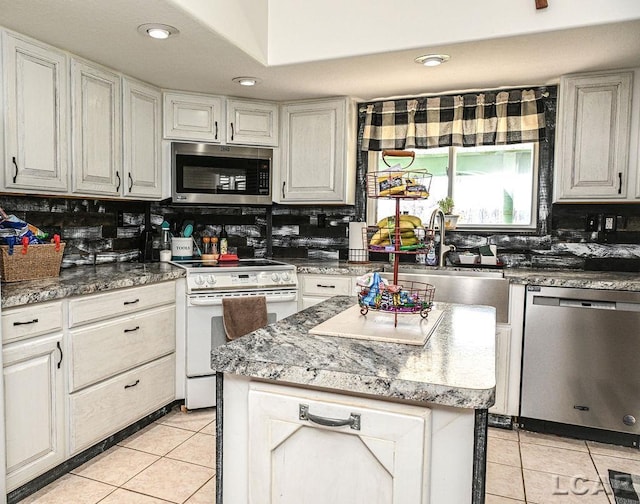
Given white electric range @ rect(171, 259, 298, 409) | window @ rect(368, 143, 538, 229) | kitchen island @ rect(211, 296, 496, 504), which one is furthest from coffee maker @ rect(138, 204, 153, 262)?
kitchen island @ rect(211, 296, 496, 504)

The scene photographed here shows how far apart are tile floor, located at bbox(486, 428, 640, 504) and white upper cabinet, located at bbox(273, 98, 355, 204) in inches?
78.4

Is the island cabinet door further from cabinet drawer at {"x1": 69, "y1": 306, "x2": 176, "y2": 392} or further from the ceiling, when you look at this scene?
the ceiling

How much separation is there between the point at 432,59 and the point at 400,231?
162cm

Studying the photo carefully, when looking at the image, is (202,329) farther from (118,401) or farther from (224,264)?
(118,401)

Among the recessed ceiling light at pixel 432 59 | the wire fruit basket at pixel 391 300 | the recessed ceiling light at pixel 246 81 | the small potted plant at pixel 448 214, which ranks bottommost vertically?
the wire fruit basket at pixel 391 300

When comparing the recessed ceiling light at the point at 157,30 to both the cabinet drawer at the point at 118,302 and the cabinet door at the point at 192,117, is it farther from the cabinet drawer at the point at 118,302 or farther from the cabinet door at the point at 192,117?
the cabinet drawer at the point at 118,302

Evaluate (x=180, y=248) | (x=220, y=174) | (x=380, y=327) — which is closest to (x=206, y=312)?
(x=180, y=248)

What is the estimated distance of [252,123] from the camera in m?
3.73

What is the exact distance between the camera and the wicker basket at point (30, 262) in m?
2.41

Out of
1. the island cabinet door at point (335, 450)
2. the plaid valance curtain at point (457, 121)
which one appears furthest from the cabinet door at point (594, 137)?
the island cabinet door at point (335, 450)

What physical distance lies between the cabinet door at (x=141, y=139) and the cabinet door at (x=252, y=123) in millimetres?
523

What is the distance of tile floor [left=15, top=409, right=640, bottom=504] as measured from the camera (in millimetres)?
2258

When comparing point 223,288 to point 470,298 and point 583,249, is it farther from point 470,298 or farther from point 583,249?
point 583,249

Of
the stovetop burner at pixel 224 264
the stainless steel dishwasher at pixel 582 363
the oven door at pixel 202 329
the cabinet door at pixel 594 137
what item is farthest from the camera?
the stovetop burner at pixel 224 264
